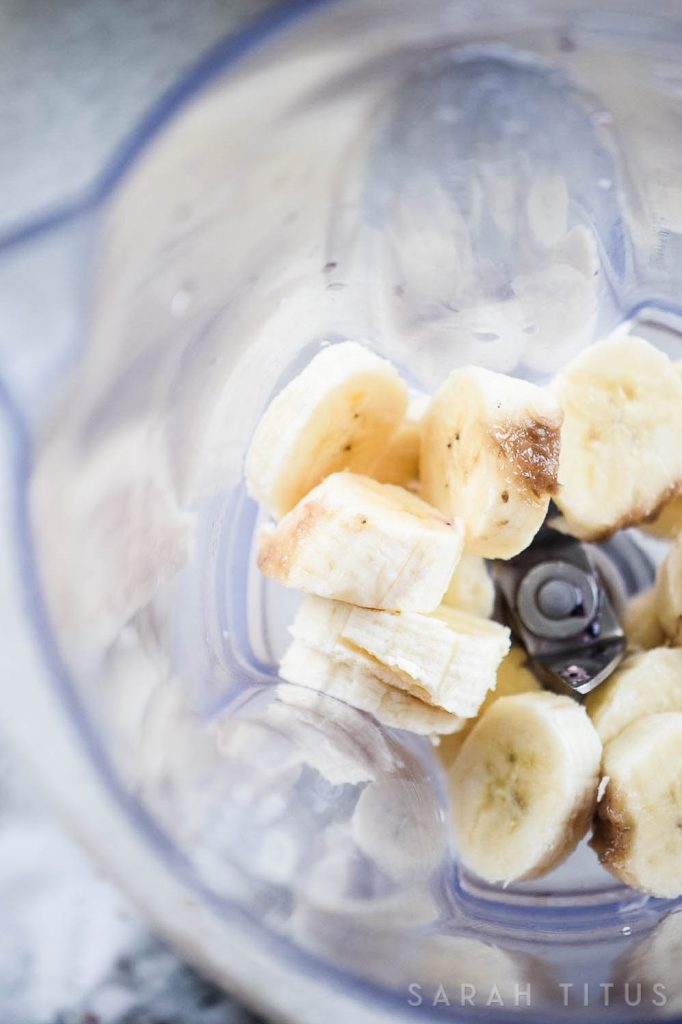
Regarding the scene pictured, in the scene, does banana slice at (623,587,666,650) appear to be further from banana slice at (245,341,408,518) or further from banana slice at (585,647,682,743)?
banana slice at (245,341,408,518)

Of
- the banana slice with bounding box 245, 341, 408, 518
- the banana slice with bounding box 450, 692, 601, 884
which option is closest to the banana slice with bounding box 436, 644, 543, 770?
the banana slice with bounding box 450, 692, 601, 884

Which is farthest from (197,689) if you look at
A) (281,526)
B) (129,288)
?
(129,288)

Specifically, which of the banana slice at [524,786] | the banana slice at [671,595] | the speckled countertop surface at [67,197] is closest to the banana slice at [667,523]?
the banana slice at [671,595]

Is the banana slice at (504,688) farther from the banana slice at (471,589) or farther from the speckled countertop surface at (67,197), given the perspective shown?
the speckled countertop surface at (67,197)

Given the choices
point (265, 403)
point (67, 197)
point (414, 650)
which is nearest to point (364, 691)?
point (414, 650)

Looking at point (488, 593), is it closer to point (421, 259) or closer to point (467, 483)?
point (467, 483)
